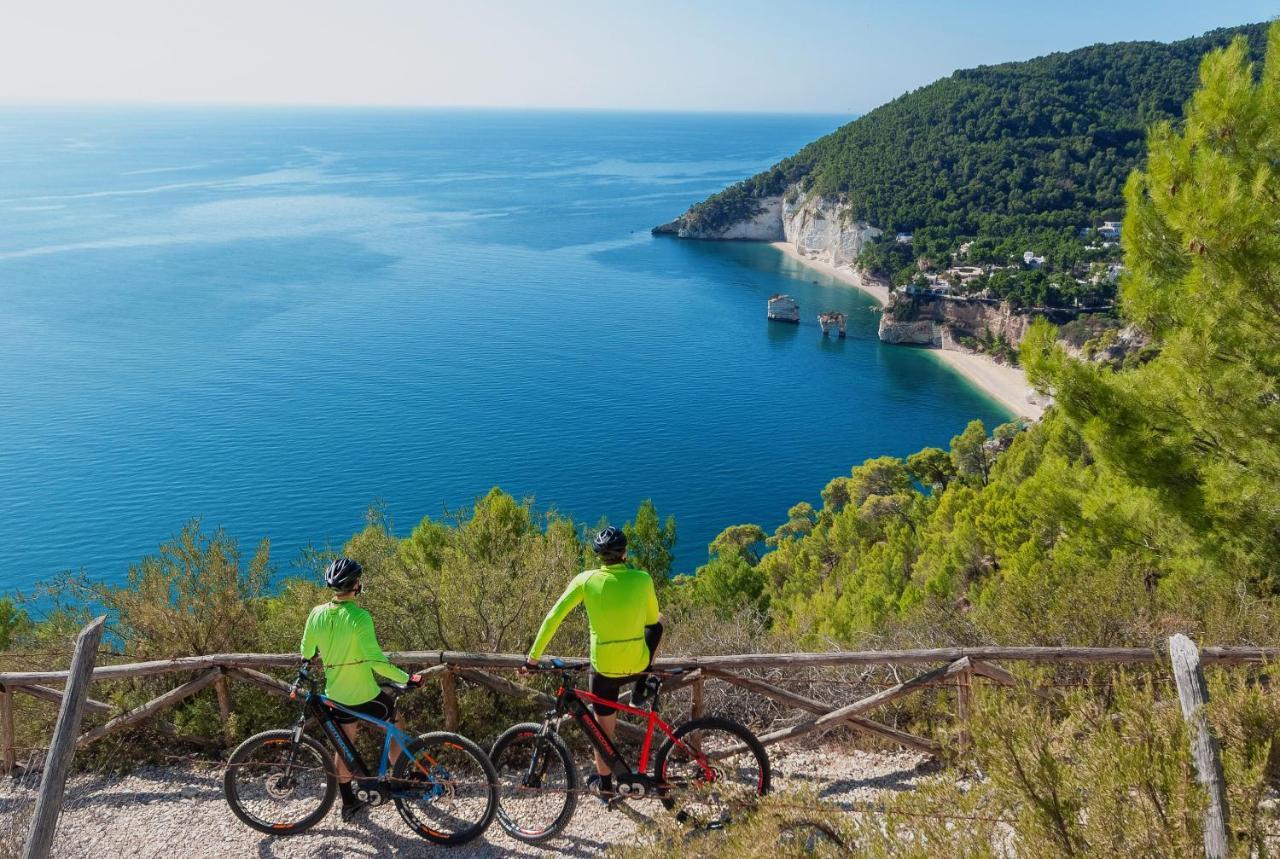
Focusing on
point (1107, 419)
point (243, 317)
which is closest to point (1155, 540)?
point (1107, 419)

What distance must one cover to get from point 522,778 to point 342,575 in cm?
165

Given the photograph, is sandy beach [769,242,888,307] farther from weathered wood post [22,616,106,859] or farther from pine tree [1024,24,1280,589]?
weathered wood post [22,616,106,859]

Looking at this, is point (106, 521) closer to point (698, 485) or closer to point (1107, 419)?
point (698, 485)

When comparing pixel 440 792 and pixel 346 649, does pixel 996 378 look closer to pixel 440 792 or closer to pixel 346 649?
pixel 440 792

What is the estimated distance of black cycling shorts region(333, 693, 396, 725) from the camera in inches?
197

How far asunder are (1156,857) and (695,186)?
159 m

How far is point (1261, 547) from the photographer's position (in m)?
7.34

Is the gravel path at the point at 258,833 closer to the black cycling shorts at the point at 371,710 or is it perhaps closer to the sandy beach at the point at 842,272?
the black cycling shorts at the point at 371,710

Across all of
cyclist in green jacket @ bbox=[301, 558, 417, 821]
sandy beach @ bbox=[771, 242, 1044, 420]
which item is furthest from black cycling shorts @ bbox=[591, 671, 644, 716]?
sandy beach @ bbox=[771, 242, 1044, 420]

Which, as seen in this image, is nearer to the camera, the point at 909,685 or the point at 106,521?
the point at 909,685

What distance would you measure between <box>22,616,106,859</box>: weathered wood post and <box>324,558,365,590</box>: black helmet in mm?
1179

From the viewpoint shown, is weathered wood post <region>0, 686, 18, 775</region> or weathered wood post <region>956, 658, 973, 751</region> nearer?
weathered wood post <region>956, 658, 973, 751</region>

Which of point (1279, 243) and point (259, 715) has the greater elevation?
point (1279, 243)

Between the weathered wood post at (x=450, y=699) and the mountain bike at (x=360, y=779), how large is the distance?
0.47 m
